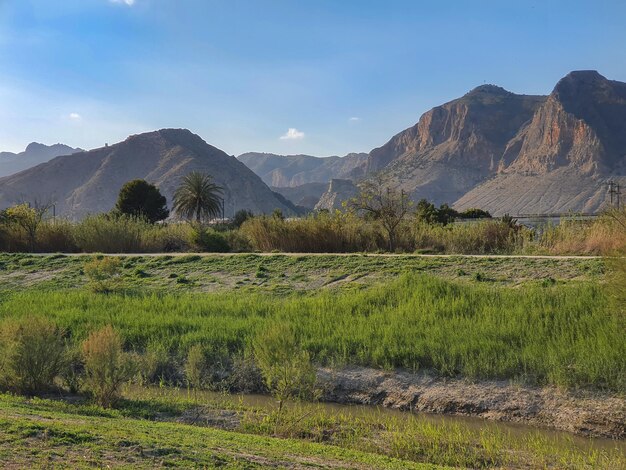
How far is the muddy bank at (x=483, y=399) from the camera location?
35.9 feet

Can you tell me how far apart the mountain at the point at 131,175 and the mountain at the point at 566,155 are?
52.4 metres

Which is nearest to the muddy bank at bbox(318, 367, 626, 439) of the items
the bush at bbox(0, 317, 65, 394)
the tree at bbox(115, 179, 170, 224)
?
the bush at bbox(0, 317, 65, 394)

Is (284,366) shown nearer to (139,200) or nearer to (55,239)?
(55,239)

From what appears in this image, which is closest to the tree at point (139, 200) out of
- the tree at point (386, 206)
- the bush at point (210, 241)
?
the bush at point (210, 241)

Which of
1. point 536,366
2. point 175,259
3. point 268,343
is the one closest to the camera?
point 268,343

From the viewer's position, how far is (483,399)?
12.0 metres


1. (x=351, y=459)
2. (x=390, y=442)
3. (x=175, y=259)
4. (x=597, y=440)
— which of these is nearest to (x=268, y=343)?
(x=390, y=442)

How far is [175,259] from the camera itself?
26281mm

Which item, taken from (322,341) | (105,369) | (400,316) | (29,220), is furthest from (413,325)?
(29,220)

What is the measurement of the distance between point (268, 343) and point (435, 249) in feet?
56.3

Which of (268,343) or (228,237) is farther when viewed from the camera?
(228,237)

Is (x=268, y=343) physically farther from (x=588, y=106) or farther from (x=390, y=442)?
(x=588, y=106)

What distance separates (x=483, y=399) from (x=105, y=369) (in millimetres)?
6904

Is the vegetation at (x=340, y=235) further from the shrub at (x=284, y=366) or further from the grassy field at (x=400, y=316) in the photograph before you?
the shrub at (x=284, y=366)
